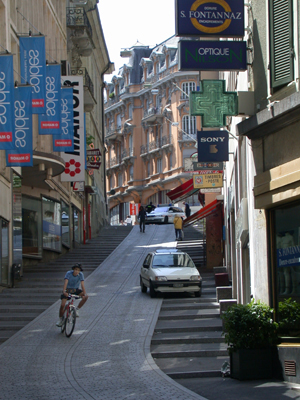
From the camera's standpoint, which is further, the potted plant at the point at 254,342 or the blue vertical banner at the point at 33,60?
the blue vertical banner at the point at 33,60

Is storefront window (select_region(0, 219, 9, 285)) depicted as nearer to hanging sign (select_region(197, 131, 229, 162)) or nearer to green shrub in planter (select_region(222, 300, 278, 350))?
hanging sign (select_region(197, 131, 229, 162))

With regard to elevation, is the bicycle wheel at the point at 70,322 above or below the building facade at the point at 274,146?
below

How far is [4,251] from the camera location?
2164 cm

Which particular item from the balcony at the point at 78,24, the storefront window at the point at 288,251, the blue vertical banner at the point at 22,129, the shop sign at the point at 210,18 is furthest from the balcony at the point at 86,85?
the storefront window at the point at 288,251

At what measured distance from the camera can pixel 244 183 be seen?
13836 millimetres

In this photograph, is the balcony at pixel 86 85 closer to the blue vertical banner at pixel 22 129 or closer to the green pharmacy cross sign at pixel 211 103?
the blue vertical banner at pixel 22 129

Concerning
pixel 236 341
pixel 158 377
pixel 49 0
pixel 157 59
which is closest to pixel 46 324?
pixel 158 377

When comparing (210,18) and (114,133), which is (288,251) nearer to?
(210,18)

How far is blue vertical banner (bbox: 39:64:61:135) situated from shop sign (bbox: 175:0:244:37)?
9.41 metres

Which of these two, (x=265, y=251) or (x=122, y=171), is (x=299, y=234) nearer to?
(x=265, y=251)

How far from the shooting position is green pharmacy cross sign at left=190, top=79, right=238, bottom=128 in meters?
11.8

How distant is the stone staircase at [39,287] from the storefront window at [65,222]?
0.73 m

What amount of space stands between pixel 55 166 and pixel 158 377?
15.1 meters

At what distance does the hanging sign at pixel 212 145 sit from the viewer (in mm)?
15672
